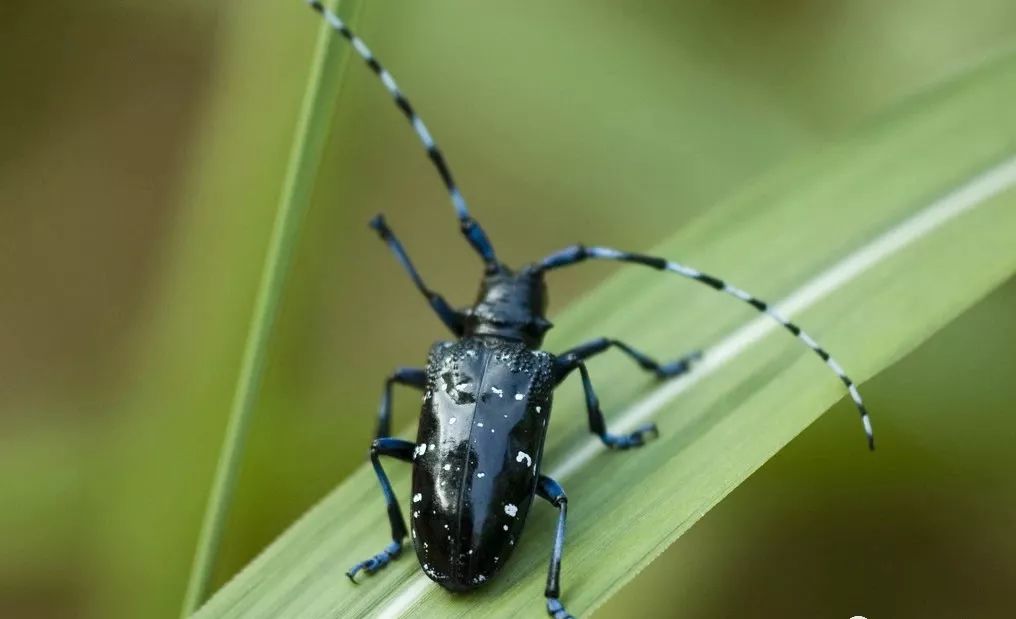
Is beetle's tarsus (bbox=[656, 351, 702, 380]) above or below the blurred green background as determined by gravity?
below

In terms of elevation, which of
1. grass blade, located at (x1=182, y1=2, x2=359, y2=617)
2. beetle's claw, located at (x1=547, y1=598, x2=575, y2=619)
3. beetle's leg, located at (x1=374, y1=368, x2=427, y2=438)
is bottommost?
beetle's claw, located at (x1=547, y1=598, x2=575, y2=619)

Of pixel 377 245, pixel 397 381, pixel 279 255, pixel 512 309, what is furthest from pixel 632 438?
pixel 377 245

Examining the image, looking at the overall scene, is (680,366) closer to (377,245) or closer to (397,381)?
(397,381)

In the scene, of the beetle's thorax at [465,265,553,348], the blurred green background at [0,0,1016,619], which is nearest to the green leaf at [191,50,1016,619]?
the beetle's thorax at [465,265,553,348]

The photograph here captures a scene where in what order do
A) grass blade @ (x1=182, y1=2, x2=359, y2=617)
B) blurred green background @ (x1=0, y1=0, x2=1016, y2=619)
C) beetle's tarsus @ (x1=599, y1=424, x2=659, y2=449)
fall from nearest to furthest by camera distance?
1. grass blade @ (x1=182, y1=2, x2=359, y2=617)
2. beetle's tarsus @ (x1=599, y1=424, x2=659, y2=449)
3. blurred green background @ (x1=0, y1=0, x2=1016, y2=619)

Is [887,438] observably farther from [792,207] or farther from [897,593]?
[792,207]

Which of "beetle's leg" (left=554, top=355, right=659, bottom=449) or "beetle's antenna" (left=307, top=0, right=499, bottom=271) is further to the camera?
"beetle's antenna" (left=307, top=0, right=499, bottom=271)

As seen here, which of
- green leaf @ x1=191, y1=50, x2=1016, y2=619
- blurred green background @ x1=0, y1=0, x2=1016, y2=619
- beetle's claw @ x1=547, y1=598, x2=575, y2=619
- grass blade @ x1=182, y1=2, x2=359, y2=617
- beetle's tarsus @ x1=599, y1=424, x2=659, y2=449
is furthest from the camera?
blurred green background @ x1=0, y1=0, x2=1016, y2=619

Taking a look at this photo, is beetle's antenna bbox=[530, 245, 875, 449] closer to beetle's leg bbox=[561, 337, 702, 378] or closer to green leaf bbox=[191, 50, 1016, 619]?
green leaf bbox=[191, 50, 1016, 619]
